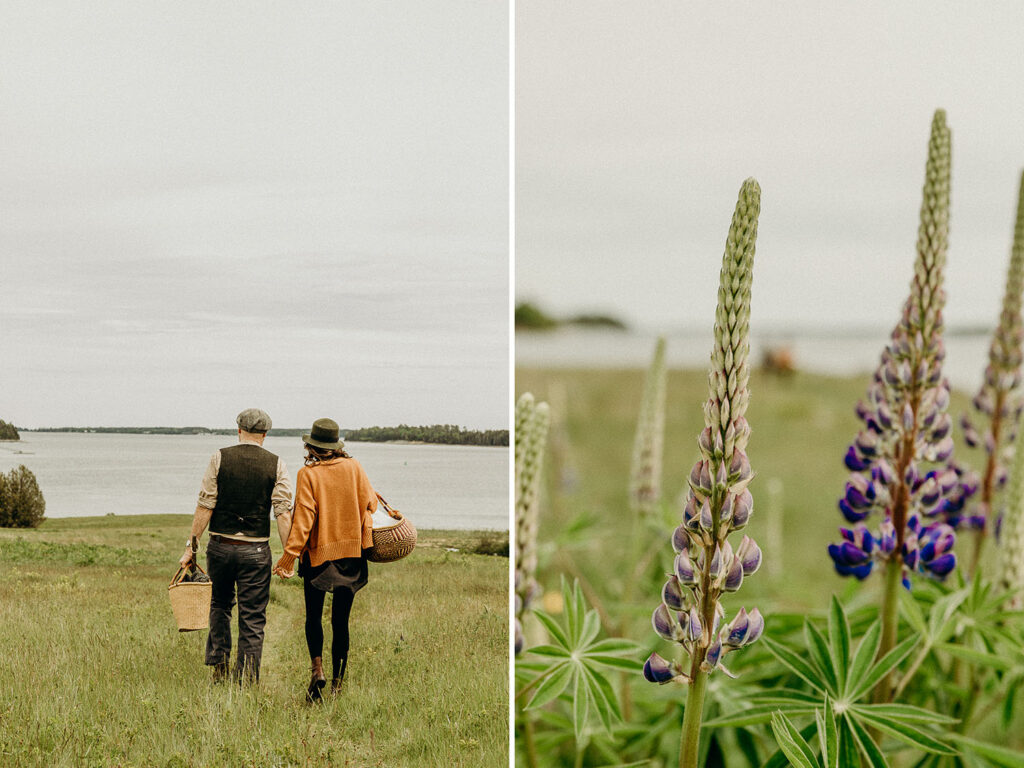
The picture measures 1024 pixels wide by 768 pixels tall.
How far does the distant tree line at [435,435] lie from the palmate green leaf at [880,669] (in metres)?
1.30

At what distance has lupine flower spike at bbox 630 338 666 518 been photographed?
2.06 metres

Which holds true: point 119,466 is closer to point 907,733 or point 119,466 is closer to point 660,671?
point 660,671

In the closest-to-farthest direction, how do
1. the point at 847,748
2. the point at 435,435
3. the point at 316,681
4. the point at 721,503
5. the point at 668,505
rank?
the point at 721,503 < the point at 847,748 < the point at 316,681 < the point at 435,435 < the point at 668,505

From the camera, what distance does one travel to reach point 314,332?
2293 mm

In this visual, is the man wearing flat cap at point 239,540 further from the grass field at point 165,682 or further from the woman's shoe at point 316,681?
the woman's shoe at point 316,681

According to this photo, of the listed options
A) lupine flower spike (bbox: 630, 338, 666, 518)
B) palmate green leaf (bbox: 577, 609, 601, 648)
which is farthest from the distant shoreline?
palmate green leaf (bbox: 577, 609, 601, 648)

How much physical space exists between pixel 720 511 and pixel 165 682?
5.86 ft

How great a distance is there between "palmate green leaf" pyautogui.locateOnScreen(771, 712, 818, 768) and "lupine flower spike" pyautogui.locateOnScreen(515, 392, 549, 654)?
0.49 meters

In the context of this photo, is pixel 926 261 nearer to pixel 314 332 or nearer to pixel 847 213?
pixel 314 332

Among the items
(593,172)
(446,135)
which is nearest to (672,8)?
(593,172)

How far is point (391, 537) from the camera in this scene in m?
2.34

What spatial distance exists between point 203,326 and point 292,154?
0.59 metres

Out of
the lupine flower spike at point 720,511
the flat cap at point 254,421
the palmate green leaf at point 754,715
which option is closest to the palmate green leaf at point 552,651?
the palmate green leaf at point 754,715

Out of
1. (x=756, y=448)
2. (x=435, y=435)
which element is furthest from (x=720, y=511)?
(x=756, y=448)
